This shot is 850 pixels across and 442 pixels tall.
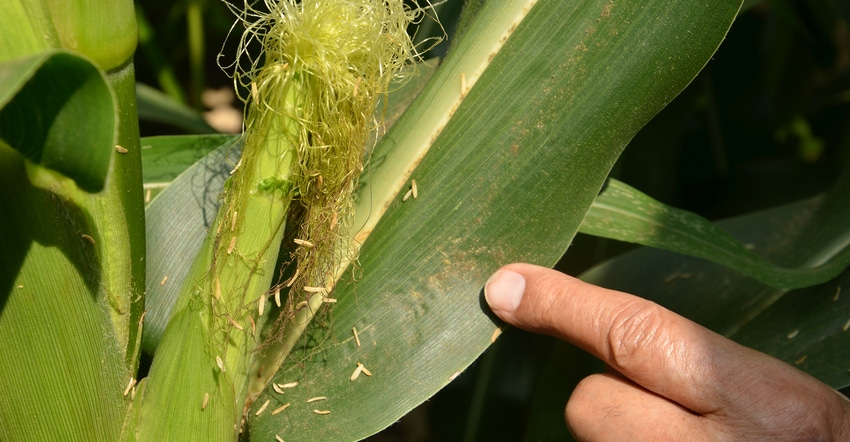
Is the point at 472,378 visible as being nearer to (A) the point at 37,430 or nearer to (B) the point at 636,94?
(B) the point at 636,94

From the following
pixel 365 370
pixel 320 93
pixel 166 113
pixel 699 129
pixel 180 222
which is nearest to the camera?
pixel 320 93

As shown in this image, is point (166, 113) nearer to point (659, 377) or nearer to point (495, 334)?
point (495, 334)

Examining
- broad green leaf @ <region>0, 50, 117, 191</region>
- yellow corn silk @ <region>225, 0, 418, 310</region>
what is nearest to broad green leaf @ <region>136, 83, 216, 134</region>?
yellow corn silk @ <region>225, 0, 418, 310</region>

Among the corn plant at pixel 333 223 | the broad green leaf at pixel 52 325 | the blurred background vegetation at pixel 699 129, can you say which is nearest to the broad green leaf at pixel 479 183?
the corn plant at pixel 333 223

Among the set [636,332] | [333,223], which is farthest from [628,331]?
[333,223]

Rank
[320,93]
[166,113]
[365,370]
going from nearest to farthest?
[320,93] → [365,370] → [166,113]

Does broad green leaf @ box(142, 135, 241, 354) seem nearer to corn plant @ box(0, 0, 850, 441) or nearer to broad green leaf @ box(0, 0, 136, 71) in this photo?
corn plant @ box(0, 0, 850, 441)
